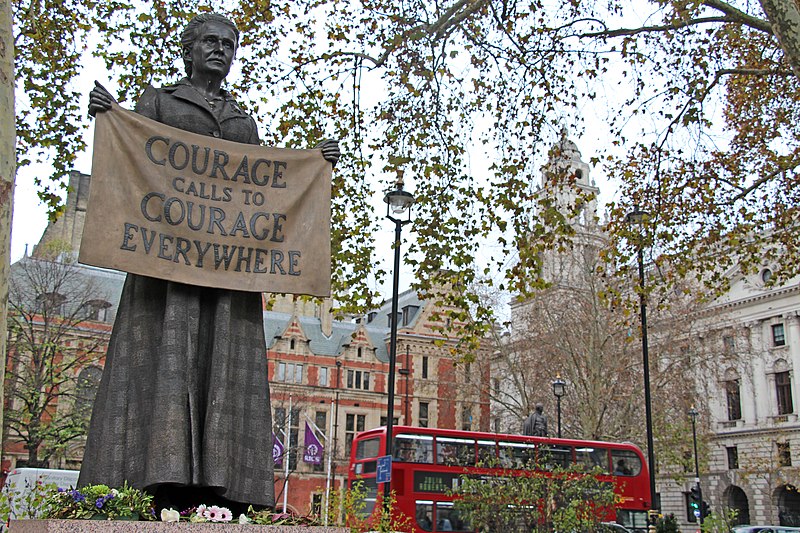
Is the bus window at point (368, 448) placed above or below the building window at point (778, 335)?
below

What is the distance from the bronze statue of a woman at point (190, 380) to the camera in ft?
14.1

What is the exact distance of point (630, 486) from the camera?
23.7 m

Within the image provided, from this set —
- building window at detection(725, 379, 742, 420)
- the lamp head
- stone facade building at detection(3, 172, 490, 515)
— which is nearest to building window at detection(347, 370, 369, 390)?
stone facade building at detection(3, 172, 490, 515)

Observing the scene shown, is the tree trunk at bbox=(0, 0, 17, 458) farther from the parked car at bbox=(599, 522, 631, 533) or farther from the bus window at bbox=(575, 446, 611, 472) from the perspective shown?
the bus window at bbox=(575, 446, 611, 472)

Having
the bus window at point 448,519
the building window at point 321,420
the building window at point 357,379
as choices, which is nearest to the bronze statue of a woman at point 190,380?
the bus window at point 448,519

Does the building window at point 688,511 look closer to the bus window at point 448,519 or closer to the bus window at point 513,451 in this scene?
the bus window at point 513,451

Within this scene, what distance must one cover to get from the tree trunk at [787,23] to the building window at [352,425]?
43698 mm

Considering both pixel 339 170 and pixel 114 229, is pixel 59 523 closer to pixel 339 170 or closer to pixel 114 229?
pixel 114 229

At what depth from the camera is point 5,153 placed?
5.15m

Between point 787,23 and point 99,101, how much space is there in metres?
8.94

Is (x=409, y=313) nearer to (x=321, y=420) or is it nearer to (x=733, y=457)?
(x=321, y=420)

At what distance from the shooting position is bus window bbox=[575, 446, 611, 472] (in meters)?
22.8

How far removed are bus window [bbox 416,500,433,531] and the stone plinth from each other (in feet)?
54.1

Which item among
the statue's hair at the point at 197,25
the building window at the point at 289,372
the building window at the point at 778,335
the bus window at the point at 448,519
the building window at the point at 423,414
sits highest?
the building window at the point at 778,335
